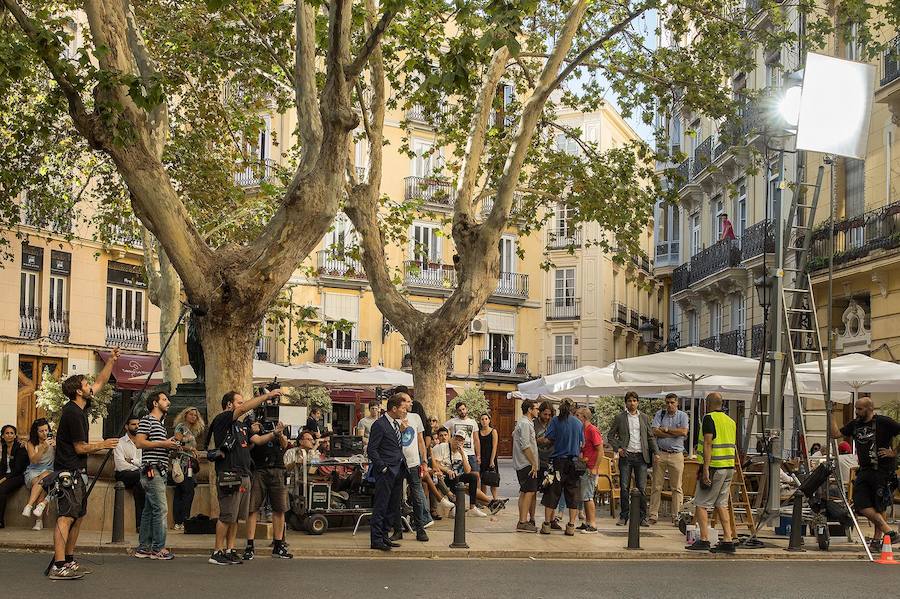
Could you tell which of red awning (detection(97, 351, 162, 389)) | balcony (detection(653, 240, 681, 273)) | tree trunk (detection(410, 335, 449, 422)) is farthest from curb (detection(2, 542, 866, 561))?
balcony (detection(653, 240, 681, 273))

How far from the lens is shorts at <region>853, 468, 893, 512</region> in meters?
14.6

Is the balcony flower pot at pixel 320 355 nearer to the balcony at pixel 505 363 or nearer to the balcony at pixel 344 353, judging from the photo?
the balcony at pixel 344 353

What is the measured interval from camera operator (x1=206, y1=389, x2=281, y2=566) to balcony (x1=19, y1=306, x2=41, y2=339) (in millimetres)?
25847

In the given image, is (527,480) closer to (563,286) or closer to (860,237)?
(860,237)

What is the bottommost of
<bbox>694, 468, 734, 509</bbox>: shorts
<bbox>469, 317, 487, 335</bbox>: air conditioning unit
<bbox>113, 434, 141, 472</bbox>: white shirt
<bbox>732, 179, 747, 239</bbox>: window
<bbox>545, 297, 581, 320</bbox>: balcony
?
<bbox>694, 468, 734, 509</bbox>: shorts

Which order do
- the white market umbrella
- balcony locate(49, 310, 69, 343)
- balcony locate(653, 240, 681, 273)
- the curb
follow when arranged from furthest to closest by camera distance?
balcony locate(653, 240, 681, 273) → balcony locate(49, 310, 69, 343) → the white market umbrella → the curb

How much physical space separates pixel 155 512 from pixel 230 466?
105 centimetres

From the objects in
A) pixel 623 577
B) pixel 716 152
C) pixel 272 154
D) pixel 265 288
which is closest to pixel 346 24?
pixel 265 288

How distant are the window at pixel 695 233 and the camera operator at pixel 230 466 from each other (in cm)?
3320

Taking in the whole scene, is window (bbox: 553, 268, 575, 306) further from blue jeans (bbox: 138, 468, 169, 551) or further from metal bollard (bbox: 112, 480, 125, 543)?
blue jeans (bbox: 138, 468, 169, 551)

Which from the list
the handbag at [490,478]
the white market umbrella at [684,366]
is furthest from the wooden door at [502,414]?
the white market umbrella at [684,366]

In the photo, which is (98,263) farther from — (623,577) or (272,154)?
(623,577)

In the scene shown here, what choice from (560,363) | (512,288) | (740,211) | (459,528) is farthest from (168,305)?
(560,363)

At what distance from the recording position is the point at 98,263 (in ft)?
129
